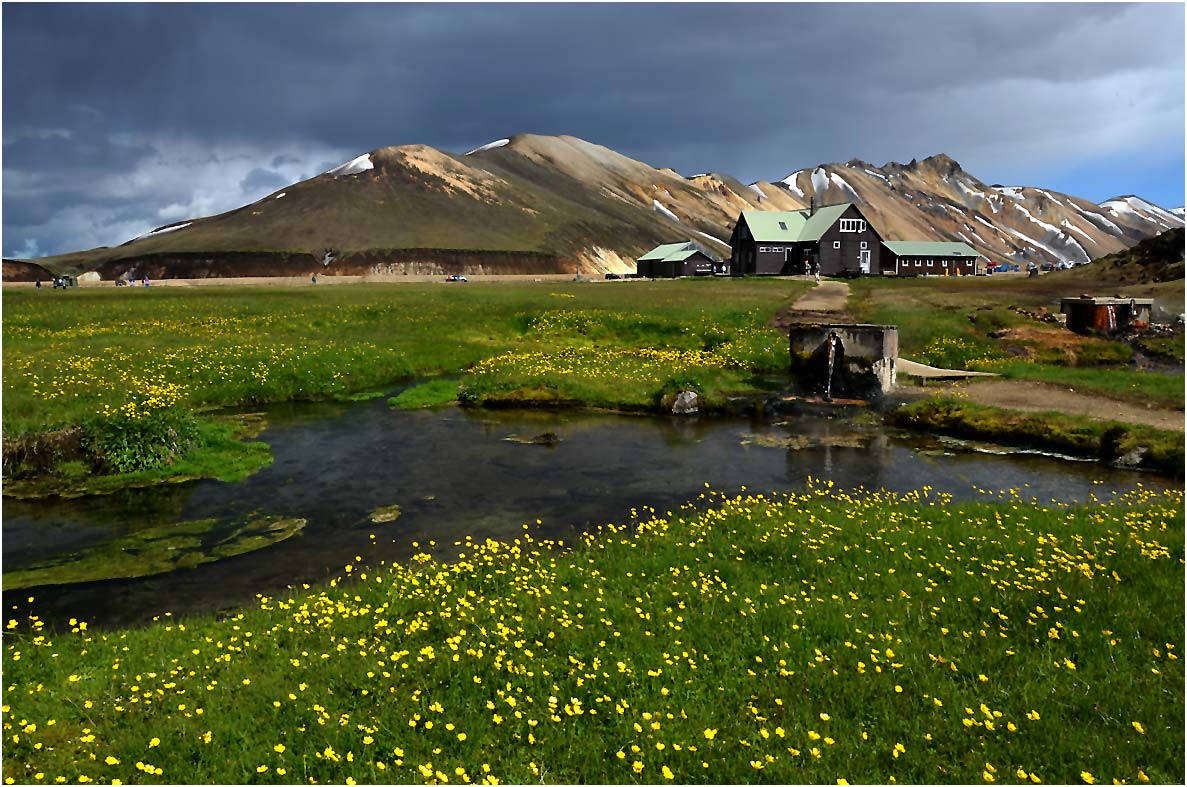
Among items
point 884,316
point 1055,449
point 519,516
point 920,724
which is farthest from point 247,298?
point 920,724

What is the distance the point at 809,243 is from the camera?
125 meters

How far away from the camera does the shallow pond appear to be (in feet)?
47.4

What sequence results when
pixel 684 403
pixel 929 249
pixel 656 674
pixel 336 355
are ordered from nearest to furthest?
pixel 656 674
pixel 684 403
pixel 336 355
pixel 929 249

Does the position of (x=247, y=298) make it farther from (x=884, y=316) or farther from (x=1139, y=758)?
(x=1139, y=758)

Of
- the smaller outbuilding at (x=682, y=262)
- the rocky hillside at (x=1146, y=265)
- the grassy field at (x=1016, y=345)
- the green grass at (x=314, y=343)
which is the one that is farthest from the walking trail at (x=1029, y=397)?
the smaller outbuilding at (x=682, y=262)

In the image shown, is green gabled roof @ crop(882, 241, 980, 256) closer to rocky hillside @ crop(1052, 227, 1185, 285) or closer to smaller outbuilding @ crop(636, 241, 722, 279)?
smaller outbuilding @ crop(636, 241, 722, 279)

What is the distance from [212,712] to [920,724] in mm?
8736

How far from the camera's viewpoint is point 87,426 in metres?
21.9

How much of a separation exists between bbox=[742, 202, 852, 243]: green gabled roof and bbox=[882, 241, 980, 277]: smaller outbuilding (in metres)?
33.4

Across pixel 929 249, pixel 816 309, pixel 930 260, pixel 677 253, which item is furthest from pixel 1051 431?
pixel 929 249

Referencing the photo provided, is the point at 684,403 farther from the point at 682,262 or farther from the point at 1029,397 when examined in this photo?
the point at 682,262

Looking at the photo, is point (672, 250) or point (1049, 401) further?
point (672, 250)

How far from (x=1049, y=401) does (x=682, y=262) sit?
136 m

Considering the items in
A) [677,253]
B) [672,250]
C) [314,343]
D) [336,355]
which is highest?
[672,250]
